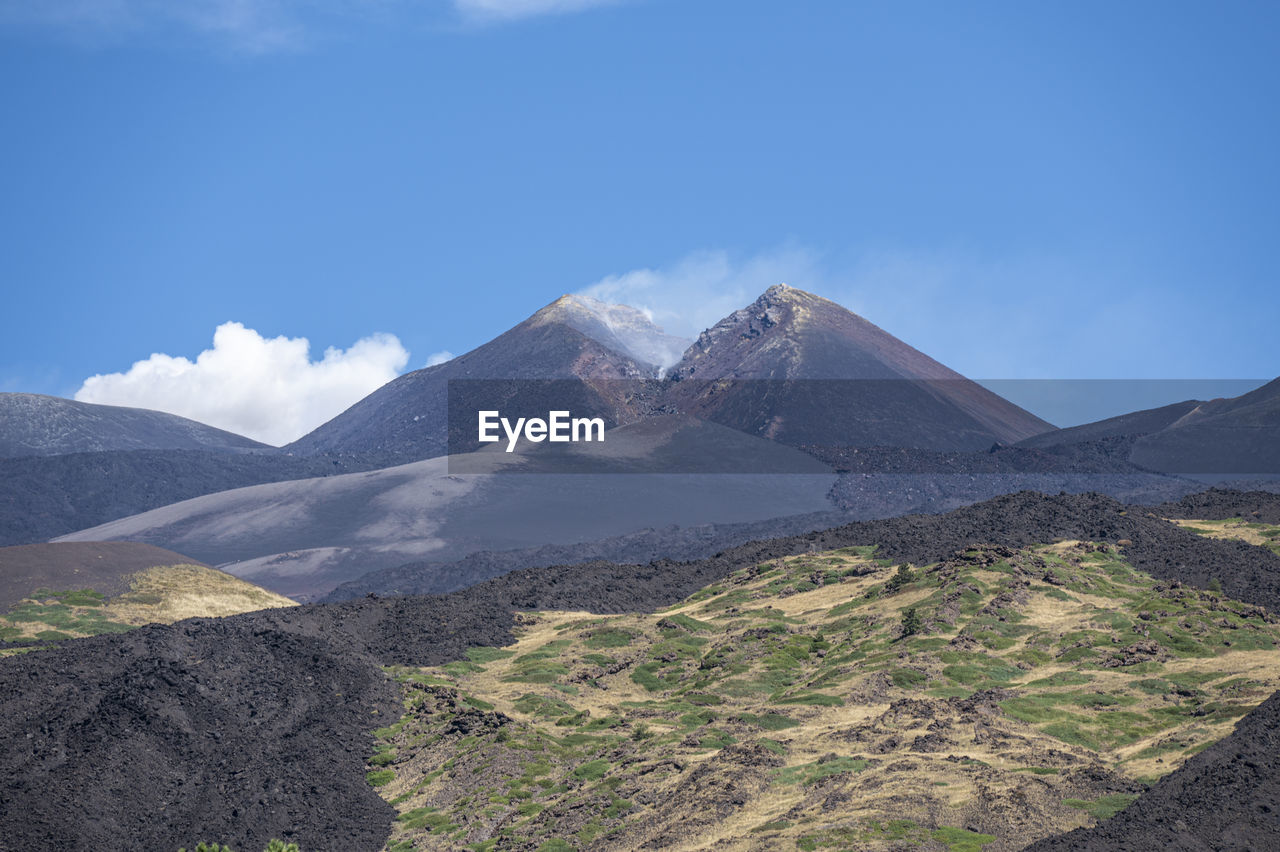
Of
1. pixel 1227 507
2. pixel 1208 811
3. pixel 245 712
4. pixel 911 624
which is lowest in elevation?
pixel 1208 811

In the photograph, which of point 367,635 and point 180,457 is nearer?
point 367,635

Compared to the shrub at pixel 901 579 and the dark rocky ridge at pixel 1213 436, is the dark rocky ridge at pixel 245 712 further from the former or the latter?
the dark rocky ridge at pixel 1213 436

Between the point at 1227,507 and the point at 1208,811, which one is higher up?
the point at 1227,507

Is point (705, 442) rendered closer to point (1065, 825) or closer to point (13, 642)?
point (13, 642)

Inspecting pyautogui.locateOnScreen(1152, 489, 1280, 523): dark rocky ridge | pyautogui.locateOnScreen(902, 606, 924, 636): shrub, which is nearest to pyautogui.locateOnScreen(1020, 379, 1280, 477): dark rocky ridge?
pyautogui.locateOnScreen(1152, 489, 1280, 523): dark rocky ridge

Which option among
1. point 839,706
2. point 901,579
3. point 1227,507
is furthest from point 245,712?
point 1227,507

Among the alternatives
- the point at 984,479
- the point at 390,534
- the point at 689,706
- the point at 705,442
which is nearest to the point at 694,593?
the point at 689,706

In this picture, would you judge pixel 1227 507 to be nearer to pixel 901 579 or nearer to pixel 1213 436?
pixel 901 579

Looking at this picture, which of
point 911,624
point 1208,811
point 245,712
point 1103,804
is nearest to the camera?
point 1208,811
